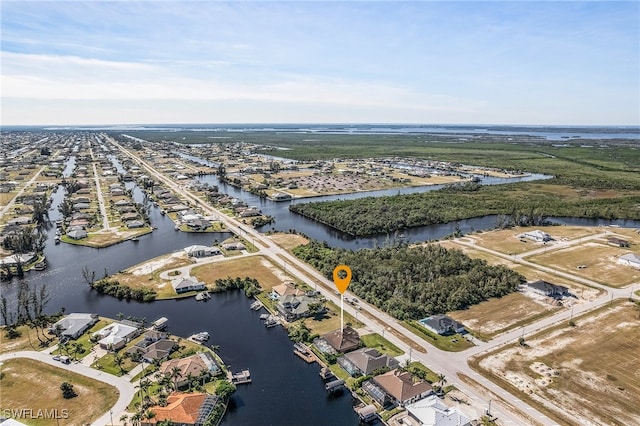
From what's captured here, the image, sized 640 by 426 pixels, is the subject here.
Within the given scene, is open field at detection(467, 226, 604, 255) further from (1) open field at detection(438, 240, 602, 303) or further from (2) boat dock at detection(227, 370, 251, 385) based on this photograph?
(2) boat dock at detection(227, 370, 251, 385)

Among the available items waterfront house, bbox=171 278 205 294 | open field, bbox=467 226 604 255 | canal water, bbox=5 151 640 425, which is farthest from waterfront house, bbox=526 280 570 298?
waterfront house, bbox=171 278 205 294

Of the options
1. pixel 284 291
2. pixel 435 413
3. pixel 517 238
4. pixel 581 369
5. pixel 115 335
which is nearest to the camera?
pixel 435 413

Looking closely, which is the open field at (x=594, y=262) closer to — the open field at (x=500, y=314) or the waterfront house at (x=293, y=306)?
the open field at (x=500, y=314)

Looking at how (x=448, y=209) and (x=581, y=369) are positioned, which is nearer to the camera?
(x=581, y=369)

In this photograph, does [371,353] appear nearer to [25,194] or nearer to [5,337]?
[5,337]

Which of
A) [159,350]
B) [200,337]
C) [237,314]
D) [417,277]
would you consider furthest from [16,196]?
[417,277]

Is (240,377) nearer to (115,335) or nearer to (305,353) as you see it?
(305,353)
